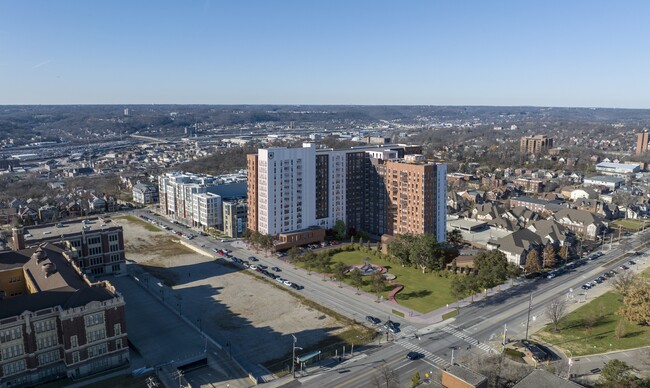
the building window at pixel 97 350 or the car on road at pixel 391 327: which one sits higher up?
the building window at pixel 97 350

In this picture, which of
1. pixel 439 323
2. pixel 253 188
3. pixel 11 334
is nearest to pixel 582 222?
pixel 439 323

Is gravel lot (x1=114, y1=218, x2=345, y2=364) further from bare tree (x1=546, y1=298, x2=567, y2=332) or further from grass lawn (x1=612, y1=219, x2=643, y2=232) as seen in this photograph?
grass lawn (x1=612, y1=219, x2=643, y2=232)

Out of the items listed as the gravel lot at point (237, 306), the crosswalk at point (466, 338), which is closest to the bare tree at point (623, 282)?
the crosswalk at point (466, 338)

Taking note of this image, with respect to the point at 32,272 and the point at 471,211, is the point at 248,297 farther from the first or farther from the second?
the point at 471,211

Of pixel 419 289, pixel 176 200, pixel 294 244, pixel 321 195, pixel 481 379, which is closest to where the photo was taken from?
pixel 481 379

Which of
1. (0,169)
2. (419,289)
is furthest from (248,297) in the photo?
(0,169)

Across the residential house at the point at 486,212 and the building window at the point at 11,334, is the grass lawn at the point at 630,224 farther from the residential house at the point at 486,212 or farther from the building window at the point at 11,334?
the building window at the point at 11,334
